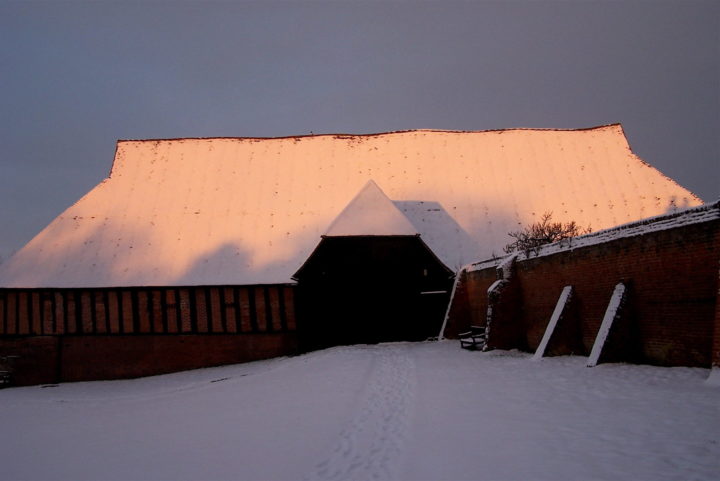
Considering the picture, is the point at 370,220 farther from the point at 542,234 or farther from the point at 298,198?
→ the point at 542,234

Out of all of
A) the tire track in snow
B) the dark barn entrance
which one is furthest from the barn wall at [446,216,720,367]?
the dark barn entrance

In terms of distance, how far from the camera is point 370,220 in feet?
55.1

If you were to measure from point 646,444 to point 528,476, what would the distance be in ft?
4.76

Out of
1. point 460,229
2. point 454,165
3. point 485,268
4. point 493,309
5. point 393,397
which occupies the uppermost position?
point 454,165

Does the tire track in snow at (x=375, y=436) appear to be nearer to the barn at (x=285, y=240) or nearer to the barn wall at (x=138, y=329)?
the barn at (x=285, y=240)

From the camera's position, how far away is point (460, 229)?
19.2 meters

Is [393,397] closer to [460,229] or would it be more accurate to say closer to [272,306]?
[272,306]

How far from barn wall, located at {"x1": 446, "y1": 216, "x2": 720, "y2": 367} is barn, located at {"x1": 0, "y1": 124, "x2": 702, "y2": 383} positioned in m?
6.51

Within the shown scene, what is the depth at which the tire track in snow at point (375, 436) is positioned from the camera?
15.5 feet

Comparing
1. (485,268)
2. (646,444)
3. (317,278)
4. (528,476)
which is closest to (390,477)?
(528,476)

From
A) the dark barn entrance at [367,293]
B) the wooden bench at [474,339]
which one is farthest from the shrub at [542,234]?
the dark barn entrance at [367,293]

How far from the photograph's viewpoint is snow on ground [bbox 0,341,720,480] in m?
4.56

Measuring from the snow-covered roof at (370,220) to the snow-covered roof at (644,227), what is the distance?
19.0 ft

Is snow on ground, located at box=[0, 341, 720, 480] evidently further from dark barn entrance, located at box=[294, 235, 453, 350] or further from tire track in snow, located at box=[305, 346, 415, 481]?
dark barn entrance, located at box=[294, 235, 453, 350]
